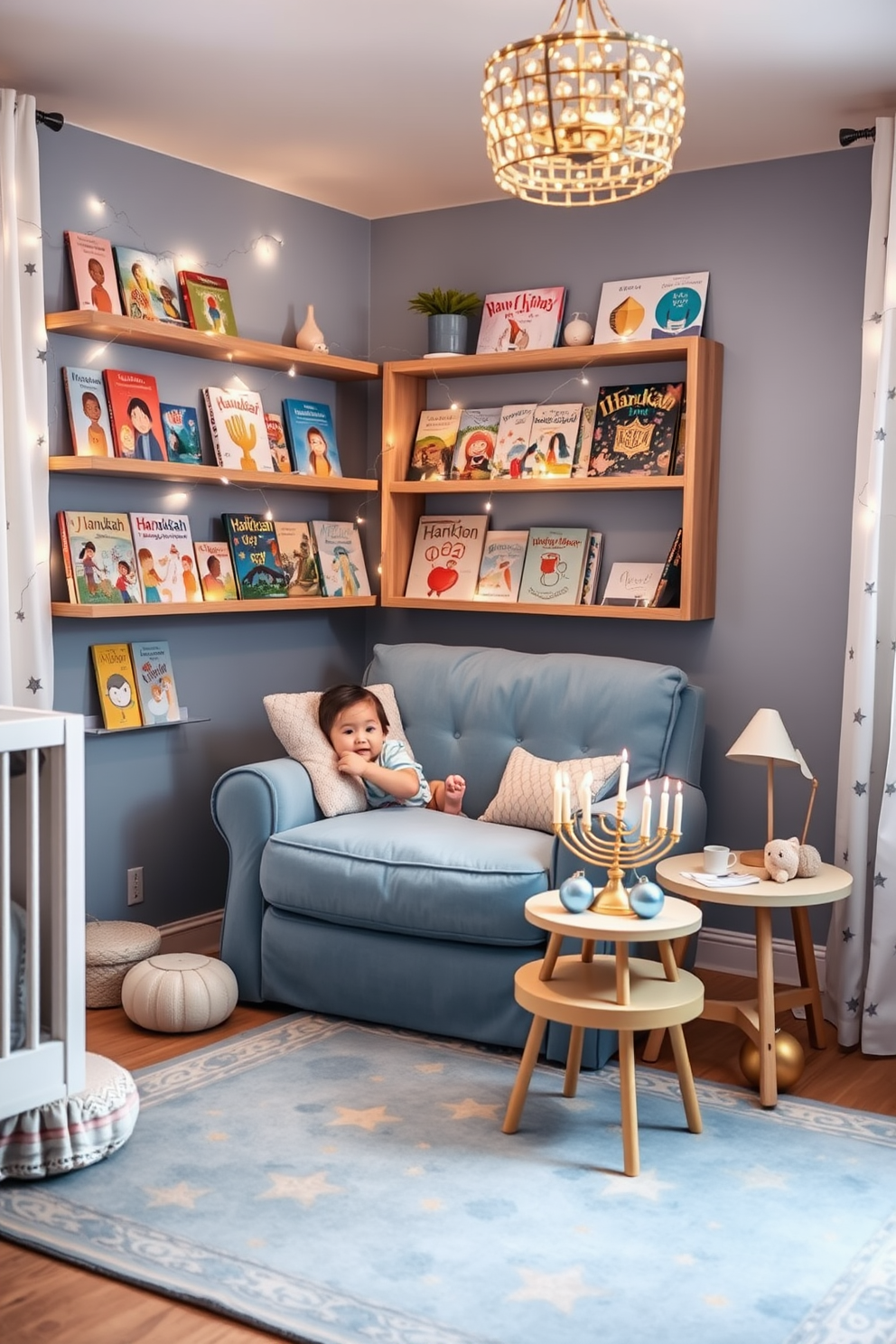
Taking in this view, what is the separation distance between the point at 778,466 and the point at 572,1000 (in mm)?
1920

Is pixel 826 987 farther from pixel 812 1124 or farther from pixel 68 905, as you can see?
pixel 68 905

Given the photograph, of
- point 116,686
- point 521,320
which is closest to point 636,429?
point 521,320

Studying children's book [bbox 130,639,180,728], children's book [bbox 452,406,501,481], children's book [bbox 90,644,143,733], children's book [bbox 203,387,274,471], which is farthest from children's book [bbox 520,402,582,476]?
children's book [bbox 90,644,143,733]

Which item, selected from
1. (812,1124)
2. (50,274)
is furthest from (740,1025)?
(50,274)

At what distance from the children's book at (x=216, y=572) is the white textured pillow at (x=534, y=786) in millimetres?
1038

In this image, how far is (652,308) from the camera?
419 centimetres

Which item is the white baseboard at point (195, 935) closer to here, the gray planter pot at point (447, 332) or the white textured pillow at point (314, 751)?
the white textured pillow at point (314, 751)

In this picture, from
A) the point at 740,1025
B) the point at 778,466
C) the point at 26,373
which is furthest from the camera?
the point at 778,466

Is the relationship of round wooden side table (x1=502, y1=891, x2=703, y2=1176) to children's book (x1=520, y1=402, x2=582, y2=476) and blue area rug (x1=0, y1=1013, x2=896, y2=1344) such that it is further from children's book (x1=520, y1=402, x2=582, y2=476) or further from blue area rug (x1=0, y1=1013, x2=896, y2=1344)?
children's book (x1=520, y1=402, x2=582, y2=476)

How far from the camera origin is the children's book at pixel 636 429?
4.12 metres

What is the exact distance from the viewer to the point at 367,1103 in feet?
9.95

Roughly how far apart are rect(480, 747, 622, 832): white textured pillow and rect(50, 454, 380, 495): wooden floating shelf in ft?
3.84

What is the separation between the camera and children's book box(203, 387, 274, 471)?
4.21m

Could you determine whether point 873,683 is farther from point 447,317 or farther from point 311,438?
point 311,438
